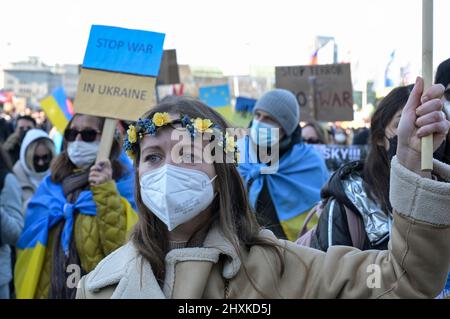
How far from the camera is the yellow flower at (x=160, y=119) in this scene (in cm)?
200

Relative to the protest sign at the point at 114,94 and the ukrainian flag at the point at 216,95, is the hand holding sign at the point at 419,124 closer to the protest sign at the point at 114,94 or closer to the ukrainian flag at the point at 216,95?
the protest sign at the point at 114,94

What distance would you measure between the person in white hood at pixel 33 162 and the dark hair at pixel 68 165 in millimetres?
1537

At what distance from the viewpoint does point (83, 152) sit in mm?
3963

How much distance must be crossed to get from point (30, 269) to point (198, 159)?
84.2 inches

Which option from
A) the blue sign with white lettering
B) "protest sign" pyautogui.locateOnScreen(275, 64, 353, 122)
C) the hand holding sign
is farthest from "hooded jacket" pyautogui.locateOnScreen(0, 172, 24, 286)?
"protest sign" pyautogui.locateOnScreen(275, 64, 353, 122)

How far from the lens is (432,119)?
5.20 ft

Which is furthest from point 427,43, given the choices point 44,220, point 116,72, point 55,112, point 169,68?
point 169,68

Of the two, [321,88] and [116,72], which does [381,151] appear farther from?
[321,88]

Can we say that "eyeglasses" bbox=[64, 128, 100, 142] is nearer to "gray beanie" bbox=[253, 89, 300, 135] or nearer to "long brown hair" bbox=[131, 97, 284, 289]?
"gray beanie" bbox=[253, 89, 300, 135]

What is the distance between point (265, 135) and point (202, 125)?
2583 millimetres

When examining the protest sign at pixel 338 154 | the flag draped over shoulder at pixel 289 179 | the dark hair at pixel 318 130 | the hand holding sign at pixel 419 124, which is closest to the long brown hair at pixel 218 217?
the hand holding sign at pixel 419 124

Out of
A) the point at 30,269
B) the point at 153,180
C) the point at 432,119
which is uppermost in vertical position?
the point at 432,119

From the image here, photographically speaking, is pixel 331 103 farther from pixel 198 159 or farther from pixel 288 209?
pixel 198 159
